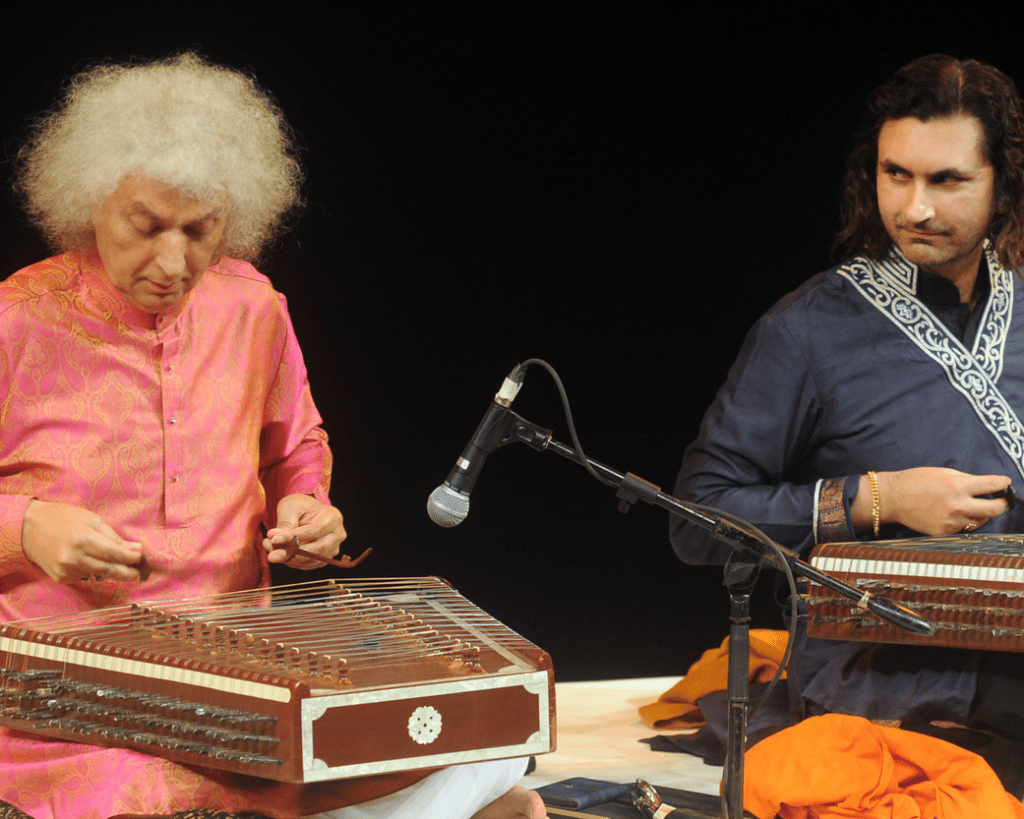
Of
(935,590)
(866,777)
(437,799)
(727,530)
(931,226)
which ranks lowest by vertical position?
(866,777)

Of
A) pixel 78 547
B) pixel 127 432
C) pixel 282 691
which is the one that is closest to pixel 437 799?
pixel 282 691

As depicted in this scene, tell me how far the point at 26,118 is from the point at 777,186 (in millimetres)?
2797

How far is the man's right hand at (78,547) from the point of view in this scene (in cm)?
198

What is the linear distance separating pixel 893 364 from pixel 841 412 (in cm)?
18

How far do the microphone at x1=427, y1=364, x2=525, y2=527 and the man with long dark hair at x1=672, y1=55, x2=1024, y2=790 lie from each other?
103 centimetres

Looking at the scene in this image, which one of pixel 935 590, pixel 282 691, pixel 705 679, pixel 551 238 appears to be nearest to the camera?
pixel 282 691

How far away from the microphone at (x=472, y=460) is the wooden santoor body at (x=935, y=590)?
3.00 feet

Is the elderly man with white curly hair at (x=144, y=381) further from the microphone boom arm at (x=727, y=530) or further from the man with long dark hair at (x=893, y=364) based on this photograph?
the man with long dark hair at (x=893, y=364)

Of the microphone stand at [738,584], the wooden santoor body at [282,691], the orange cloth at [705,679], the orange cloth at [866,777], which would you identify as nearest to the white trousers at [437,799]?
the wooden santoor body at [282,691]

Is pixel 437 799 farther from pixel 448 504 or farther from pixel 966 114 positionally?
pixel 966 114

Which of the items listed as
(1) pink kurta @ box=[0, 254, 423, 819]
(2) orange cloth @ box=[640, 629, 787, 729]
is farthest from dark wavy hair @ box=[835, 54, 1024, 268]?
(1) pink kurta @ box=[0, 254, 423, 819]

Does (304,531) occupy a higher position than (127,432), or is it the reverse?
(127,432)

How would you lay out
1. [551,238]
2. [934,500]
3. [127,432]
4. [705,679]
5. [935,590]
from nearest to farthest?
[127,432] → [935,590] → [934,500] → [705,679] → [551,238]

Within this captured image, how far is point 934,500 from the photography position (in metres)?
2.69
